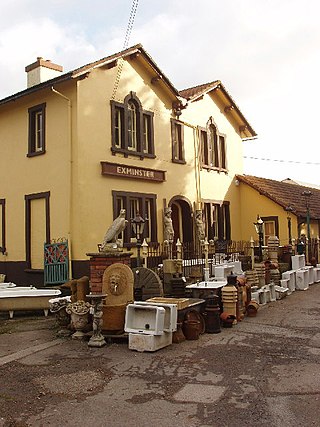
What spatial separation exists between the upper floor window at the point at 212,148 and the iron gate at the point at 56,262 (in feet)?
26.3

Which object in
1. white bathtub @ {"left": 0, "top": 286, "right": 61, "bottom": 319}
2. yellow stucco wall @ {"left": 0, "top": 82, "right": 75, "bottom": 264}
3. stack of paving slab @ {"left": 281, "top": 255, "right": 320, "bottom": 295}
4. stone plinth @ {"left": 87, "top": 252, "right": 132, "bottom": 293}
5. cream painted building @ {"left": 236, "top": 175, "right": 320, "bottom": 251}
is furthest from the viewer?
cream painted building @ {"left": 236, "top": 175, "right": 320, "bottom": 251}

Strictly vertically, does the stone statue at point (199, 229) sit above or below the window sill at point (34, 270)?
above

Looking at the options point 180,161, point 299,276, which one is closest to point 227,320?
point 299,276

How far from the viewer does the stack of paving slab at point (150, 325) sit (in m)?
7.94

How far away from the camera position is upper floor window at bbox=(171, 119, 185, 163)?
17.8 m

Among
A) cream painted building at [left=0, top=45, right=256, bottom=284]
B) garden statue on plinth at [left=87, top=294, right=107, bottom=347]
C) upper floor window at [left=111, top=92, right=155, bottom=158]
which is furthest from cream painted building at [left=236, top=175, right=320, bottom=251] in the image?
garden statue on plinth at [left=87, top=294, right=107, bottom=347]

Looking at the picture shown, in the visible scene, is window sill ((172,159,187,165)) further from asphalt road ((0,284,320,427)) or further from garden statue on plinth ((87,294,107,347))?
garden statue on plinth ((87,294,107,347))

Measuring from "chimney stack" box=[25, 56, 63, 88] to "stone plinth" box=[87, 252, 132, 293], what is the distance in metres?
9.41

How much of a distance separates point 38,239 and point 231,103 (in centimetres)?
1139

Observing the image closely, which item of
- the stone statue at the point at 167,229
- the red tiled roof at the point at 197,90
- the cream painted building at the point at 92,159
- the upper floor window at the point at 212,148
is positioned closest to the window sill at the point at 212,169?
the upper floor window at the point at 212,148

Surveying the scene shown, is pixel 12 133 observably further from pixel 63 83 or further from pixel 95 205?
pixel 95 205

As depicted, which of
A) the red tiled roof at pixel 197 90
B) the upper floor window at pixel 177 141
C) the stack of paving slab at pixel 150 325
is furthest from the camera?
the red tiled roof at pixel 197 90

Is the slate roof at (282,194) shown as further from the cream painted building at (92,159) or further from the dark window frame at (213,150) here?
the cream painted building at (92,159)

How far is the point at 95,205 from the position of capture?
14273 mm
